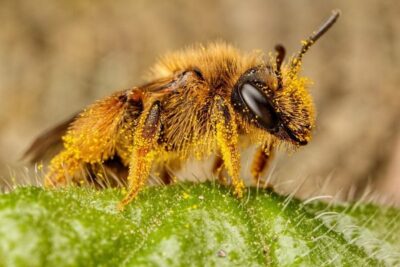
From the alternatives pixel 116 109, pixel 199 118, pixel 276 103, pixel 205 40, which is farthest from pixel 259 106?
pixel 205 40

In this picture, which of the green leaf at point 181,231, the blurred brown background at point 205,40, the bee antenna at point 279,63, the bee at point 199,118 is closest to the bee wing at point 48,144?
the bee at point 199,118

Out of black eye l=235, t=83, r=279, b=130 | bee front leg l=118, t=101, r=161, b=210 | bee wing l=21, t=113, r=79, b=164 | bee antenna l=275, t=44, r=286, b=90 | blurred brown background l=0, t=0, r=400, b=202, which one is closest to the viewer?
bee front leg l=118, t=101, r=161, b=210

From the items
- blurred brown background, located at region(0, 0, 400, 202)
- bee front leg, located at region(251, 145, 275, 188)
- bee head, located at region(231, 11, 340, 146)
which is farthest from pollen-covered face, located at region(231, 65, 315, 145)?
blurred brown background, located at region(0, 0, 400, 202)

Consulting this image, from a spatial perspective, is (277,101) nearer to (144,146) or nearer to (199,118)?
(199,118)

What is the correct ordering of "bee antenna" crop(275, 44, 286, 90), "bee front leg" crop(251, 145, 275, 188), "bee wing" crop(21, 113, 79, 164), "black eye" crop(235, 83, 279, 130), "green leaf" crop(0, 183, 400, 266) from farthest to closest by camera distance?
"bee wing" crop(21, 113, 79, 164), "bee front leg" crop(251, 145, 275, 188), "bee antenna" crop(275, 44, 286, 90), "black eye" crop(235, 83, 279, 130), "green leaf" crop(0, 183, 400, 266)

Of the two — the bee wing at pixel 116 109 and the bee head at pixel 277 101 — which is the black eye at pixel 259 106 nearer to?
the bee head at pixel 277 101

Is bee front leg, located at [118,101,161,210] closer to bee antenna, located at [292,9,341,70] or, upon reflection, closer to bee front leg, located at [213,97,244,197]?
bee front leg, located at [213,97,244,197]

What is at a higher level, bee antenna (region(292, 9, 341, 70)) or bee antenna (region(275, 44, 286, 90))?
bee antenna (region(292, 9, 341, 70))

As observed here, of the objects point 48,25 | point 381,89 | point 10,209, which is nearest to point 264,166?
point 10,209
